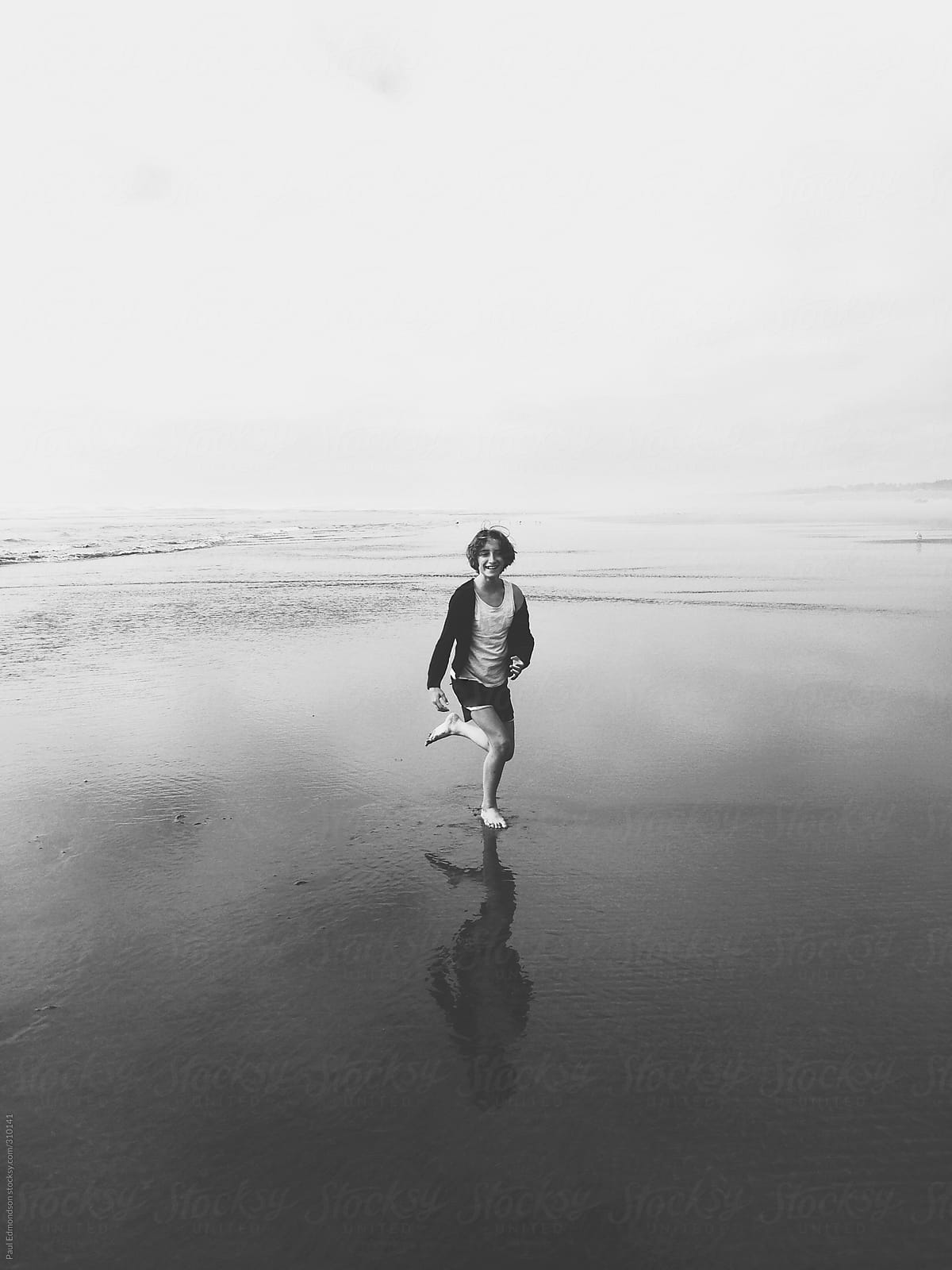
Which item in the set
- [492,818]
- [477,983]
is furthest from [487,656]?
[477,983]

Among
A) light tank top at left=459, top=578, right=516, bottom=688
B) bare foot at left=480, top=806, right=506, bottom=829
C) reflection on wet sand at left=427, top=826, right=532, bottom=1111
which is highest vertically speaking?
light tank top at left=459, top=578, right=516, bottom=688

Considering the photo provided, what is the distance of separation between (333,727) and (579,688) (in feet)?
10.6

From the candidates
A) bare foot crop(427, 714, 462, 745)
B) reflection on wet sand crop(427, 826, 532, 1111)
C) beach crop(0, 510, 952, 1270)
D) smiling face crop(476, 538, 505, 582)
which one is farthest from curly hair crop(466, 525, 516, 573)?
reflection on wet sand crop(427, 826, 532, 1111)

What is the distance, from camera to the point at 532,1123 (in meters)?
2.75

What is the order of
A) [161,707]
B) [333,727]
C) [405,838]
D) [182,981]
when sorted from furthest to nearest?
[161,707]
[333,727]
[405,838]
[182,981]

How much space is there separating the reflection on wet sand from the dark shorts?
1.51m

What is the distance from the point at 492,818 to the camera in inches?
216

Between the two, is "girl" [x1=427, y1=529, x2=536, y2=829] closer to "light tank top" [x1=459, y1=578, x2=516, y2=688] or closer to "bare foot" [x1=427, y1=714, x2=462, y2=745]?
"light tank top" [x1=459, y1=578, x2=516, y2=688]

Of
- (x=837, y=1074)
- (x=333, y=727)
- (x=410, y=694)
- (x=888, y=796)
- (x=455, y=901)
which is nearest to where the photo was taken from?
(x=837, y=1074)

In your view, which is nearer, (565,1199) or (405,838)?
(565,1199)

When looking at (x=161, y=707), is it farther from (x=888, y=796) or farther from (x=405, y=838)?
(x=888, y=796)

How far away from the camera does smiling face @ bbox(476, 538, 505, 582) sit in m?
5.48

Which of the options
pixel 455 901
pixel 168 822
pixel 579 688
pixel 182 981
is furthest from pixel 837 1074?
pixel 579 688

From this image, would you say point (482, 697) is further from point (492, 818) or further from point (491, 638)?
point (492, 818)
